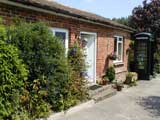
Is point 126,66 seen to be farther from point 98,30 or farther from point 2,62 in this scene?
point 2,62

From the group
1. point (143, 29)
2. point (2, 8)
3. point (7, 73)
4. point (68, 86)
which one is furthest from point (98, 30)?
point (143, 29)

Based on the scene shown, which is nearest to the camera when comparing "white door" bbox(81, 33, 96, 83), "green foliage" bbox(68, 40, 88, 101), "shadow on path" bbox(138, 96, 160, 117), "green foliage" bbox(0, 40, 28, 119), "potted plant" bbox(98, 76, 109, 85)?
"green foliage" bbox(0, 40, 28, 119)

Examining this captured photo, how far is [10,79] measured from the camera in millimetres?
7023

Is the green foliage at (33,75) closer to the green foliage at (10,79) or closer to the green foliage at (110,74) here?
the green foliage at (10,79)

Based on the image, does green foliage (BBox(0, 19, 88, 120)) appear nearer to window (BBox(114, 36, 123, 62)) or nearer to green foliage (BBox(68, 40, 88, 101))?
green foliage (BBox(68, 40, 88, 101))

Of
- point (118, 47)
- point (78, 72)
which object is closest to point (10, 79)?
point (78, 72)

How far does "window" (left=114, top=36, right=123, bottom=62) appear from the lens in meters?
18.2

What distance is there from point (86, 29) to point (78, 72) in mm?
3335

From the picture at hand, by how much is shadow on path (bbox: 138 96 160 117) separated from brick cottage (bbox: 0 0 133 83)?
2534mm

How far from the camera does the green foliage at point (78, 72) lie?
400 inches

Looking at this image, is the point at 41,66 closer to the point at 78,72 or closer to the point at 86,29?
the point at 78,72

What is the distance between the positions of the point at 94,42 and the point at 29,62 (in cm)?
684

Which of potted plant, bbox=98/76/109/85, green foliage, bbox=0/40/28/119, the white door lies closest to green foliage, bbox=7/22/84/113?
green foliage, bbox=0/40/28/119

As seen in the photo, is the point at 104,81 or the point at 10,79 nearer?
the point at 10,79
